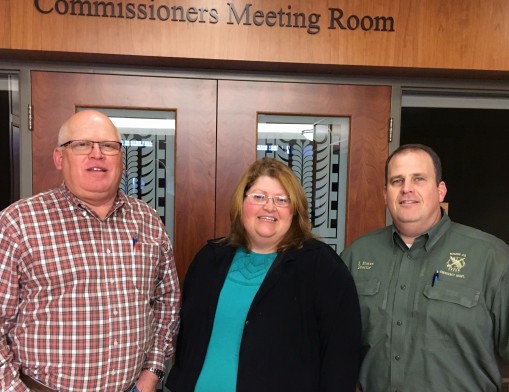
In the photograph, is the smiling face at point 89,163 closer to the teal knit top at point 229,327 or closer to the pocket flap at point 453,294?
the teal knit top at point 229,327

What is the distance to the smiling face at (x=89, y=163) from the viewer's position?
4.97 feet

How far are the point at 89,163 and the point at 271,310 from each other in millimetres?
810

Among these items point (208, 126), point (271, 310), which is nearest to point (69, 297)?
point (271, 310)

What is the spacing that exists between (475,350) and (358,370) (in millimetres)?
392

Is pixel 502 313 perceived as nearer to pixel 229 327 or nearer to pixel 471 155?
pixel 229 327

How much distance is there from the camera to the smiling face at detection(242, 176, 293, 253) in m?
1.60

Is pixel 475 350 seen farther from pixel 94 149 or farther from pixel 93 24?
pixel 93 24

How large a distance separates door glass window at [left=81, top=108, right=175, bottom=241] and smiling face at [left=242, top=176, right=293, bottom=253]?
0.75 m

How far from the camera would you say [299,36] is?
2.07 meters

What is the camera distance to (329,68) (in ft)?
7.09

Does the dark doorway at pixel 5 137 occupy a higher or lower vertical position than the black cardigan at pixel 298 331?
higher

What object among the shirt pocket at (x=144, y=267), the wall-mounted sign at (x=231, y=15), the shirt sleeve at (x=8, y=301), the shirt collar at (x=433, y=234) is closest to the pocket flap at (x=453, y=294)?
the shirt collar at (x=433, y=234)

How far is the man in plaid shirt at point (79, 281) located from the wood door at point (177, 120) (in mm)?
614

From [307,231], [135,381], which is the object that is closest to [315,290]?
[307,231]
